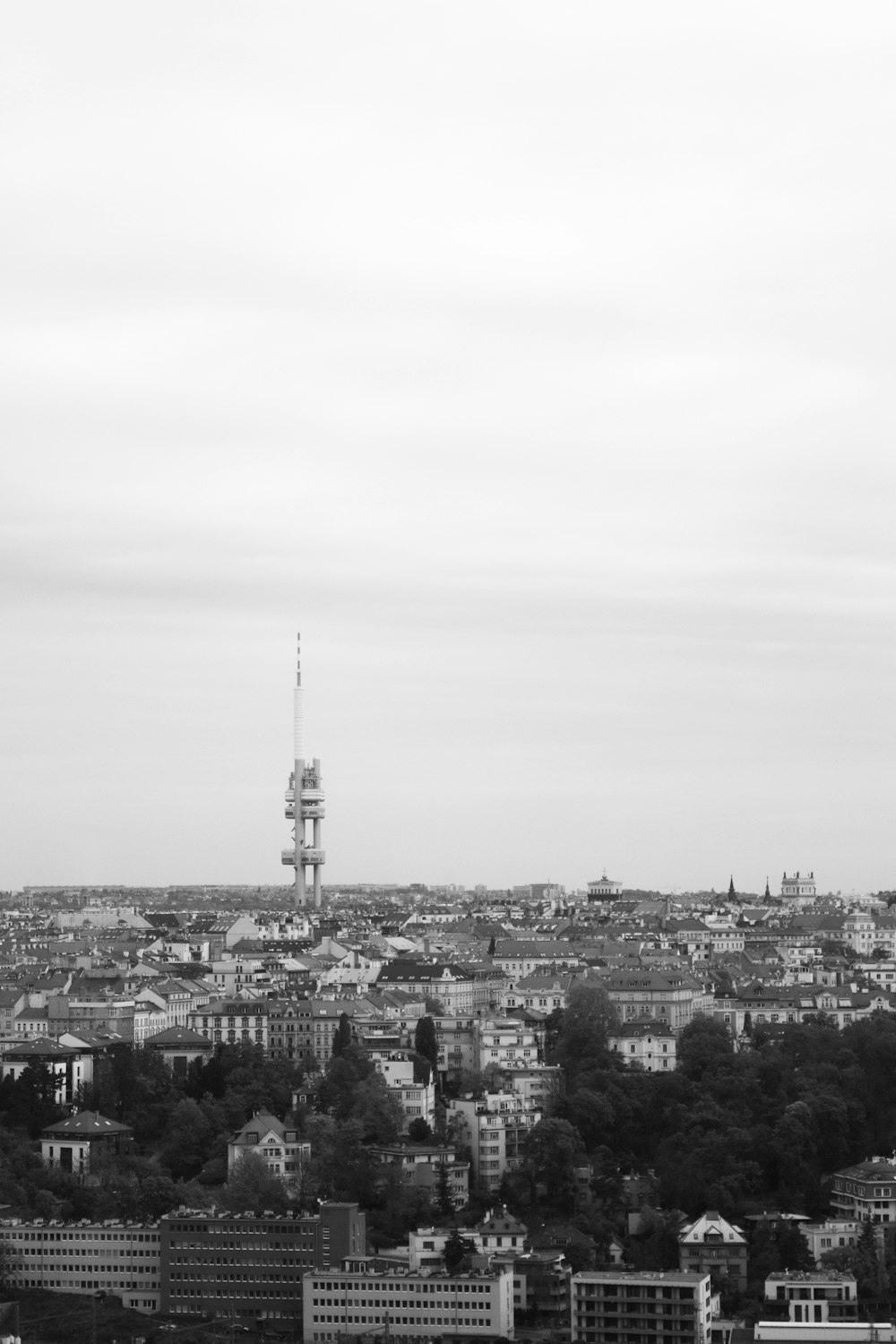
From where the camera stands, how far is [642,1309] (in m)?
50.9

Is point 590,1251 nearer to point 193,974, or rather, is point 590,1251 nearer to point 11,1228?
point 11,1228

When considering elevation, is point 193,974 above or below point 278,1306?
above

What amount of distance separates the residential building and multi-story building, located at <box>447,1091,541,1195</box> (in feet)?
20.2

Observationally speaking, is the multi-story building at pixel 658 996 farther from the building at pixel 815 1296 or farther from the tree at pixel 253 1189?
the building at pixel 815 1296

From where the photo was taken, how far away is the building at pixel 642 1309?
5066cm

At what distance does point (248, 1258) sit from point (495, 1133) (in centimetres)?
859

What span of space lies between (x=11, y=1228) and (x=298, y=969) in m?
28.0

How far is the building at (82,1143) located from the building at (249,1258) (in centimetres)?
705

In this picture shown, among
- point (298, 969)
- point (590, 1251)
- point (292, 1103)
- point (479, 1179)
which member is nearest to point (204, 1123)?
point (292, 1103)

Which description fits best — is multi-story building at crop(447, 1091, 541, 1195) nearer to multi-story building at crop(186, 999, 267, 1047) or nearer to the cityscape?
the cityscape

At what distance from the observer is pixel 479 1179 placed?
197 ft

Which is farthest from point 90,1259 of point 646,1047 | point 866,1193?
point 646,1047

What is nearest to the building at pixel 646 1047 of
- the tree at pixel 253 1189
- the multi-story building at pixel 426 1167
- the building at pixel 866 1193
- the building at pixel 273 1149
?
the multi-story building at pixel 426 1167

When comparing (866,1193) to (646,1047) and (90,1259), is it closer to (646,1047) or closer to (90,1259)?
(646,1047)
